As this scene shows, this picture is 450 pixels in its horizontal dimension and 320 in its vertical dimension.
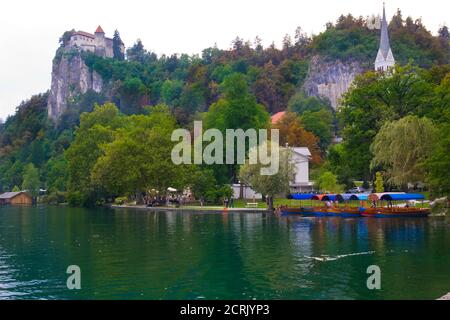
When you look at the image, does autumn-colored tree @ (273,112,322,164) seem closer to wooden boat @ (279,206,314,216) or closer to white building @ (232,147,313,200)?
white building @ (232,147,313,200)

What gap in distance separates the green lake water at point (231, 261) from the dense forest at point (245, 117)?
13.5 m

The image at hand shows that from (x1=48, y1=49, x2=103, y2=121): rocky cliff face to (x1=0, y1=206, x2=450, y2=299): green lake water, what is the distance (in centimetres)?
14787

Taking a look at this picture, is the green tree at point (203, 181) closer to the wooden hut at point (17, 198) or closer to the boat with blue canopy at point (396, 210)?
the boat with blue canopy at point (396, 210)

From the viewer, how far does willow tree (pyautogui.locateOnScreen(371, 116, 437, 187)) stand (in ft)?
176

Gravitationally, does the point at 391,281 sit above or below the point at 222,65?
below

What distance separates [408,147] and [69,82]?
155 meters

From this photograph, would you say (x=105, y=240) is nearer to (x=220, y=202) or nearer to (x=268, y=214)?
(x=268, y=214)

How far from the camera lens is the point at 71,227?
47938mm

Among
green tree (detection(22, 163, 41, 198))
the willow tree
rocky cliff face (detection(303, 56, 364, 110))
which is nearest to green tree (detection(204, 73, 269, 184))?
the willow tree

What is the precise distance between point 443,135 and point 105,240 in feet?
91.7

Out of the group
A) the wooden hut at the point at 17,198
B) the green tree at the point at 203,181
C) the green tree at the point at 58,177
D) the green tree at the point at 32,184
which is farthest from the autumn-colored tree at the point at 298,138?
the wooden hut at the point at 17,198

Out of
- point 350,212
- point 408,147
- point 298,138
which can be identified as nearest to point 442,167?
point 408,147
